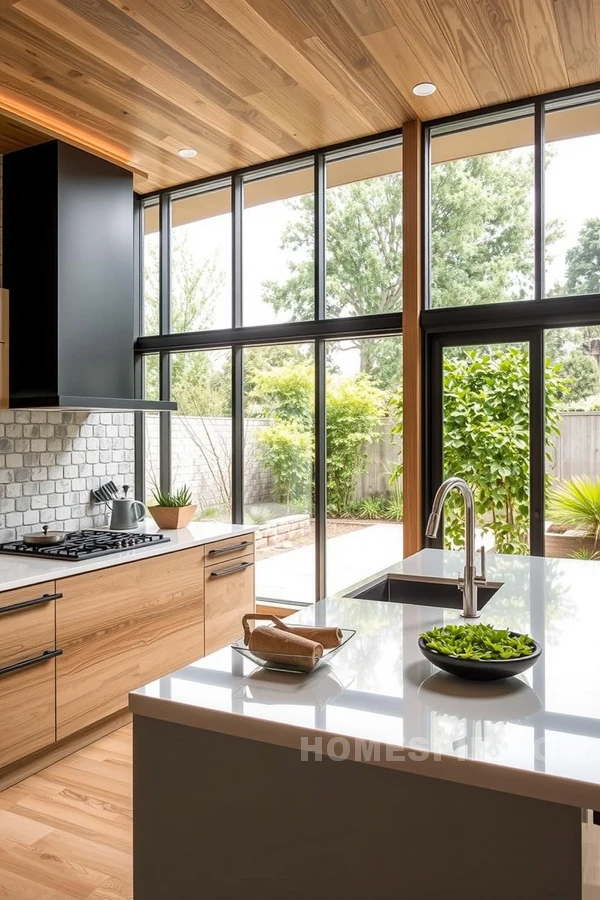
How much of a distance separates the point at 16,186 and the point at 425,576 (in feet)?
9.46

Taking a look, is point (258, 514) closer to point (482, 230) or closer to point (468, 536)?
point (482, 230)

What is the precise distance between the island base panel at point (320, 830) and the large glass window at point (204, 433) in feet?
11.3

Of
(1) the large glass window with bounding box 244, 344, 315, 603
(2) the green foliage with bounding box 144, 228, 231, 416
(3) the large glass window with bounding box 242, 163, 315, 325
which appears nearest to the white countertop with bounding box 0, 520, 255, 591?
(1) the large glass window with bounding box 244, 344, 315, 603

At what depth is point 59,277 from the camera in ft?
11.2

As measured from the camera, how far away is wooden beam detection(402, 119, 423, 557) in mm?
3885

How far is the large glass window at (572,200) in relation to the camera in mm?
3521

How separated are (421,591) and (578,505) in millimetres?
1647

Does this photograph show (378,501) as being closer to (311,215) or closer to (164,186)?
(311,215)

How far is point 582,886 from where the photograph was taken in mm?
999

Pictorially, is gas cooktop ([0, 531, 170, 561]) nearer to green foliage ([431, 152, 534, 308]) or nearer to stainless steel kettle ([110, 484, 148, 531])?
stainless steel kettle ([110, 484, 148, 531])

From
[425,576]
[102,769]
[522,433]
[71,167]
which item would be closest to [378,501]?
[522,433]

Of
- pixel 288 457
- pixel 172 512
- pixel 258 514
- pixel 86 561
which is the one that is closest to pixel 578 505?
pixel 288 457

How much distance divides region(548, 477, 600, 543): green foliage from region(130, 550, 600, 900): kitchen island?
7.69 ft

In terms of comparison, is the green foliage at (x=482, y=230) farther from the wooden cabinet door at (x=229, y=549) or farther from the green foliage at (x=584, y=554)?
the wooden cabinet door at (x=229, y=549)
